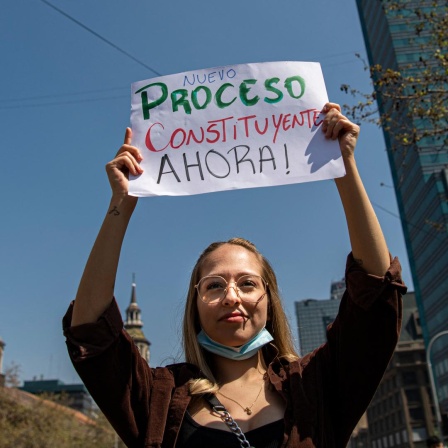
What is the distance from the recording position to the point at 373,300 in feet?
6.24

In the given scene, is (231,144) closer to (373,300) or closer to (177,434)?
(373,300)

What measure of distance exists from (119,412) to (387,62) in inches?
2486

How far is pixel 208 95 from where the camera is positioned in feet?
8.80

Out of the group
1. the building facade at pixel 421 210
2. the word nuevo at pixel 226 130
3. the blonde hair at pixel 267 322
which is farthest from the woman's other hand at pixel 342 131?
the building facade at pixel 421 210

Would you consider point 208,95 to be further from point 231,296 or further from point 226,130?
point 231,296

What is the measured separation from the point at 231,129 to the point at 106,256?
91 centimetres

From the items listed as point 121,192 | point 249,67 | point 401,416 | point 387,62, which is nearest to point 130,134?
point 121,192

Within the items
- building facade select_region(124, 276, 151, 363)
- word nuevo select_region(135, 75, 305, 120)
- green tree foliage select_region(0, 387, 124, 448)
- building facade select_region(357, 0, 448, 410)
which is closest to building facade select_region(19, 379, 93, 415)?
building facade select_region(124, 276, 151, 363)

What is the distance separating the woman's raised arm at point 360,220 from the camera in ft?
6.49

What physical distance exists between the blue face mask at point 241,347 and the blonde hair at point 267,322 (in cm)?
6

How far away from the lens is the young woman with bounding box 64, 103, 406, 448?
6.18 feet

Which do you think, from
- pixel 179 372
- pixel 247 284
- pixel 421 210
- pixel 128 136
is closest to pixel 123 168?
pixel 128 136

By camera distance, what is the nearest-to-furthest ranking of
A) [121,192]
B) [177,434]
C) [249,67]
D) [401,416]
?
[177,434], [121,192], [249,67], [401,416]

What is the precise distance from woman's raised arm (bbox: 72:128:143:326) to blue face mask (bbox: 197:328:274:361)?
0.43m
